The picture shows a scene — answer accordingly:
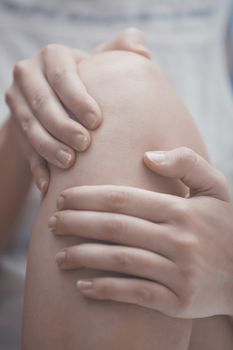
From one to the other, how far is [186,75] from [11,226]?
49 cm

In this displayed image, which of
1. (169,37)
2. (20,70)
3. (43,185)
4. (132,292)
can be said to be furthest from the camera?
(169,37)

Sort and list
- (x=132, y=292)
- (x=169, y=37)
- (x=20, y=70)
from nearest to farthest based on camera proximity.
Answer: (x=132, y=292) < (x=20, y=70) < (x=169, y=37)

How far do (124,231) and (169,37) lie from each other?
0.69 metres

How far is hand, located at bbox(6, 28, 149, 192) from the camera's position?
0.69m

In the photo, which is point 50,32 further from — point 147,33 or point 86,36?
point 147,33

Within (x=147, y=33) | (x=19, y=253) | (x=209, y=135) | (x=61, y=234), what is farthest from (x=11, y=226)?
(x=147, y=33)

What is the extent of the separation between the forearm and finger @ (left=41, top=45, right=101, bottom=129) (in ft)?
0.42

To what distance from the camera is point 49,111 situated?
730 mm

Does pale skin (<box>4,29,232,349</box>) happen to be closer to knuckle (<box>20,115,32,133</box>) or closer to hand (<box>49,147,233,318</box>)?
hand (<box>49,147,233,318</box>)

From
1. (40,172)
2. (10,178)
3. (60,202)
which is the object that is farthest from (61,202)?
(10,178)

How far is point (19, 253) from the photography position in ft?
2.99

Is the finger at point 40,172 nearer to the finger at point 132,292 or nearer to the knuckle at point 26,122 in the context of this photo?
the knuckle at point 26,122

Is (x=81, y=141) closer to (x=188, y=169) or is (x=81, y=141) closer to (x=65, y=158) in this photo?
(x=65, y=158)

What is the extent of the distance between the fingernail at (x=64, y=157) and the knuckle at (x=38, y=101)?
0.28ft
